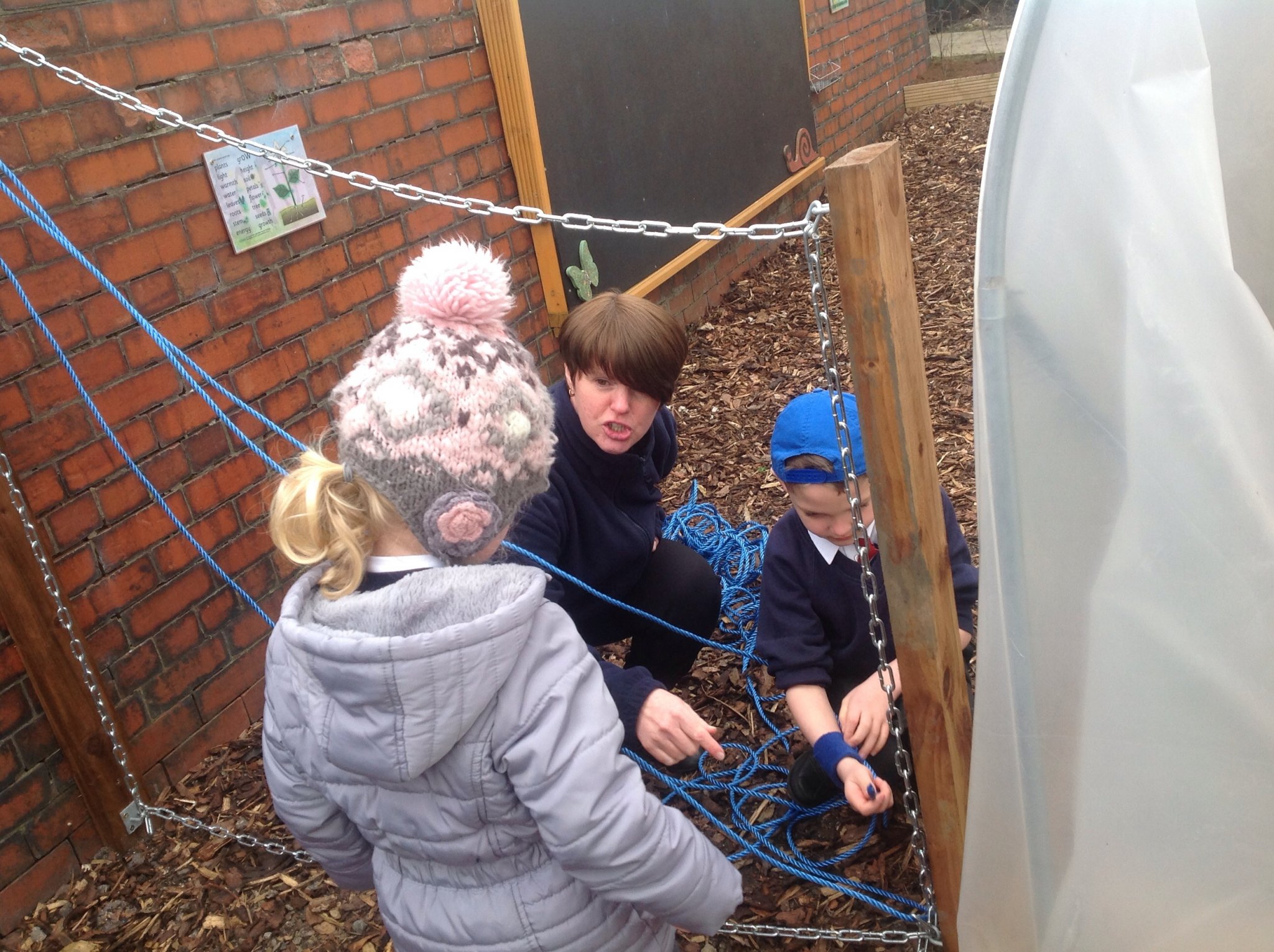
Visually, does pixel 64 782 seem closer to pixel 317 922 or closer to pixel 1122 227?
pixel 317 922

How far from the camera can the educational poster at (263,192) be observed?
2.81 m

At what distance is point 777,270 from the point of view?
241 inches

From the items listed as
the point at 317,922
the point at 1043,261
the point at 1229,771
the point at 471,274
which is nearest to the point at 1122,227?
the point at 1043,261

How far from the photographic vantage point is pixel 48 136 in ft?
7.78

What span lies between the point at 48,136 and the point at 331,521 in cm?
159

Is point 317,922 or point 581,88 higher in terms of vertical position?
point 581,88

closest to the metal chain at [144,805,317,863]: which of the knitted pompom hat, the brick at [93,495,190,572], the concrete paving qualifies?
the brick at [93,495,190,572]

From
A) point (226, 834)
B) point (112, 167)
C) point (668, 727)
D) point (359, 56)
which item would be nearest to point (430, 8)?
point (359, 56)

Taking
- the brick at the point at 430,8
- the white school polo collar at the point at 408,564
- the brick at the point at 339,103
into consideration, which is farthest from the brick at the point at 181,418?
the brick at the point at 430,8

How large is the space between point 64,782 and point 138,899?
32 centimetres

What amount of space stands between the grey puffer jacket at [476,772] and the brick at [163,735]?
116 centimetres

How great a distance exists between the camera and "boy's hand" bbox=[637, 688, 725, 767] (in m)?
1.79

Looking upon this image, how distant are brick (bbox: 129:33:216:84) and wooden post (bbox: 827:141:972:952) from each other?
207cm

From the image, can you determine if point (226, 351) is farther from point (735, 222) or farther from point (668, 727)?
point (735, 222)
